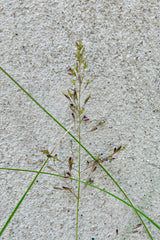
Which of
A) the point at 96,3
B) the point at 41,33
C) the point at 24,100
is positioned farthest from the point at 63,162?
the point at 96,3

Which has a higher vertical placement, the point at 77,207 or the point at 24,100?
the point at 24,100

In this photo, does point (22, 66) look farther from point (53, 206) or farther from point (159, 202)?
point (159, 202)

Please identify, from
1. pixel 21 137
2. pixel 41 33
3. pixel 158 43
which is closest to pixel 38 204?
pixel 21 137

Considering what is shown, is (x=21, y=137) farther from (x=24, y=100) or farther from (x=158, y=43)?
(x=158, y=43)

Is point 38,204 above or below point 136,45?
below

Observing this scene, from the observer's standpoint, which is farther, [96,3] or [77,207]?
[96,3]

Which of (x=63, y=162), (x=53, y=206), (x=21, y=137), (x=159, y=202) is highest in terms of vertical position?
(x=21, y=137)
